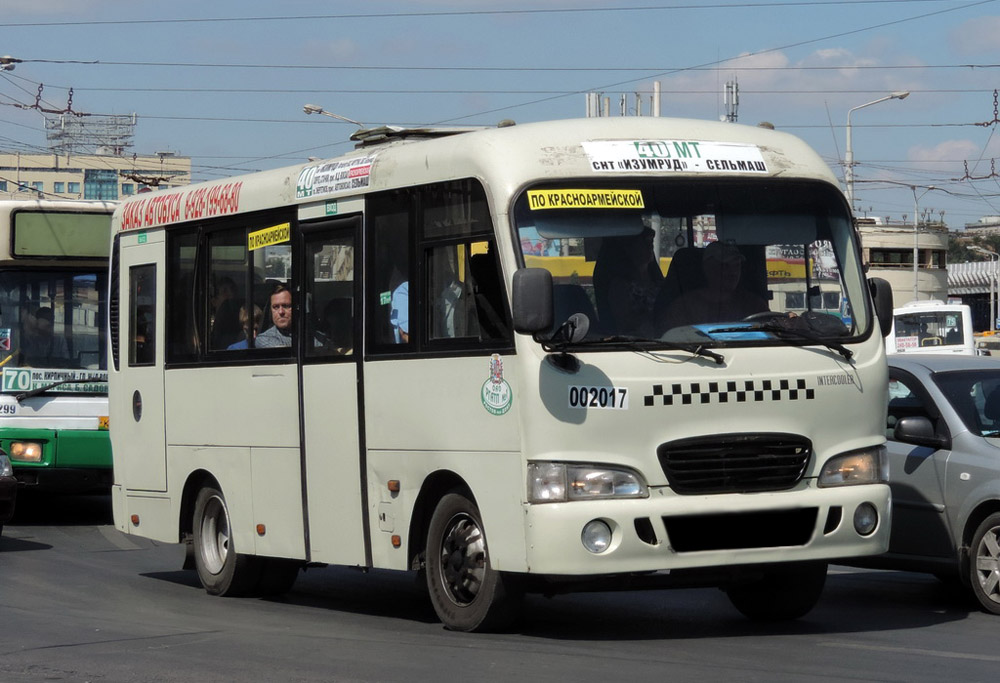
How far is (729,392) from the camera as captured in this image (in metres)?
8.83

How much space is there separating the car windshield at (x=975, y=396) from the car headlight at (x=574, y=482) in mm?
3226

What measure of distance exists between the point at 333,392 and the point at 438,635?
1852mm

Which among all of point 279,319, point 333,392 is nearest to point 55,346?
point 279,319

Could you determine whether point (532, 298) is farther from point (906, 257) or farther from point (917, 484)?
point (906, 257)

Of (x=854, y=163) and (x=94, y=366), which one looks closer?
(x=94, y=366)

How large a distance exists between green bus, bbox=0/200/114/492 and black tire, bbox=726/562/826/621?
940 centimetres

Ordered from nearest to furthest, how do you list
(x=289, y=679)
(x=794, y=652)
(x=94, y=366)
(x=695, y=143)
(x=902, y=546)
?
(x=289, y=679), (x=794, y=652), (x=695, y=143), (x=902, y=546), (x=94, y=366)

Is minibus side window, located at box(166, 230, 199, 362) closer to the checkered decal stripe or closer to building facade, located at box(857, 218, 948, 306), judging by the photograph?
the checkered decal stripe

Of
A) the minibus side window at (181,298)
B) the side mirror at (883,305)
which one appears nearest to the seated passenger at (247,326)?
the minibus side window at (181,298)

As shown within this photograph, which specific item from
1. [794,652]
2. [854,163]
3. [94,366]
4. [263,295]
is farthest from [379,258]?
[854,163]

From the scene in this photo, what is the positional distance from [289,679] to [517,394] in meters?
1.89

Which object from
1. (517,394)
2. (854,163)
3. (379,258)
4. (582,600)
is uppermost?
(854,163)

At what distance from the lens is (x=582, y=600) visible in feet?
37.7

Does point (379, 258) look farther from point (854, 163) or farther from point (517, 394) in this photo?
point (854, 163)
